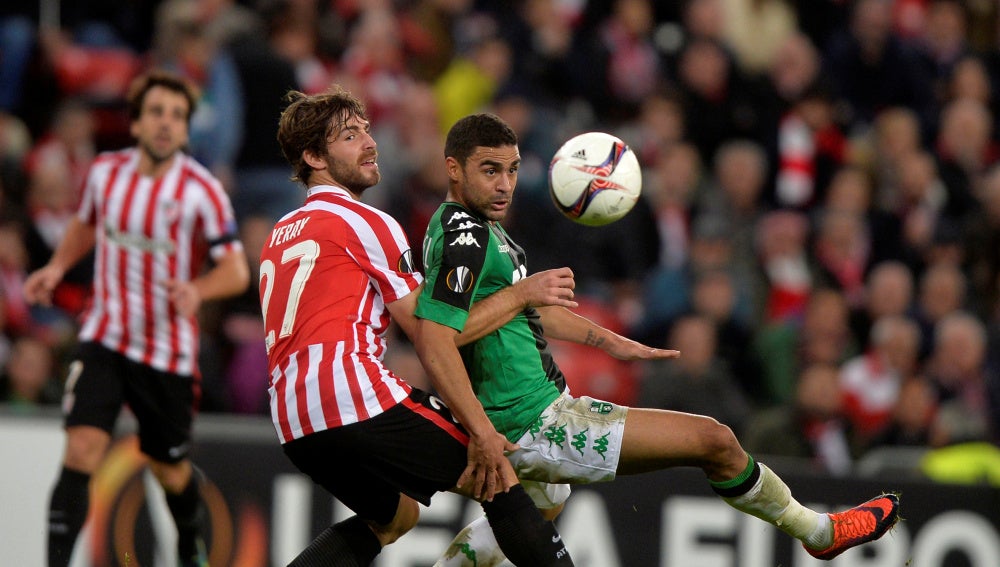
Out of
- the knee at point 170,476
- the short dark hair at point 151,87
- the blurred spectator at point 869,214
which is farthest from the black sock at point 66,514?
the blurred spectator at point 869,214

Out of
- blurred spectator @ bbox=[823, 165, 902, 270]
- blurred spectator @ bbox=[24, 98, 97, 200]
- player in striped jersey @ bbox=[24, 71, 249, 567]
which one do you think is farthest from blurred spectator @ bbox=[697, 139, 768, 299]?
player in striped jersey @ bbox=[24, 71, 249, 567]

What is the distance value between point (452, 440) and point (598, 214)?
115 centimetres

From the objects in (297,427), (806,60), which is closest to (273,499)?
(297,427)

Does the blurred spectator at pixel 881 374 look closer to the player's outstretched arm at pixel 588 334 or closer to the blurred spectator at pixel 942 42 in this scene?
the blurred spectator at pixel 942 42

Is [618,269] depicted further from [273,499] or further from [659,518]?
[273,499]

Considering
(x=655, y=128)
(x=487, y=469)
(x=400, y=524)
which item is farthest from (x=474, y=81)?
(x=487, y=469)

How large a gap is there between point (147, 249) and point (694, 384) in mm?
4199

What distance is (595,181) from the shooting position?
5785 mm

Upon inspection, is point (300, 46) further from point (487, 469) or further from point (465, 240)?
point (487, 469)

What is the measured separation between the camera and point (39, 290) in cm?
749

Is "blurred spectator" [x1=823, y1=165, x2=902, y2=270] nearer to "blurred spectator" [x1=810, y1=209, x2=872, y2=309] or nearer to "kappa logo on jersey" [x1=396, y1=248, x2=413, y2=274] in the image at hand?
"blurred spectator" [x1=810, y1=209, x2=872, y2=309]

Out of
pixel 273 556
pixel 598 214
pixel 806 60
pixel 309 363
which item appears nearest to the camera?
pixel 309 363

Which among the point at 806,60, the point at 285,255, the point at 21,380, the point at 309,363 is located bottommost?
the point at 21,380

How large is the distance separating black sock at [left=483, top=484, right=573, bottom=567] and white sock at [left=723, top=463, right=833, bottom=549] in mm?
838
